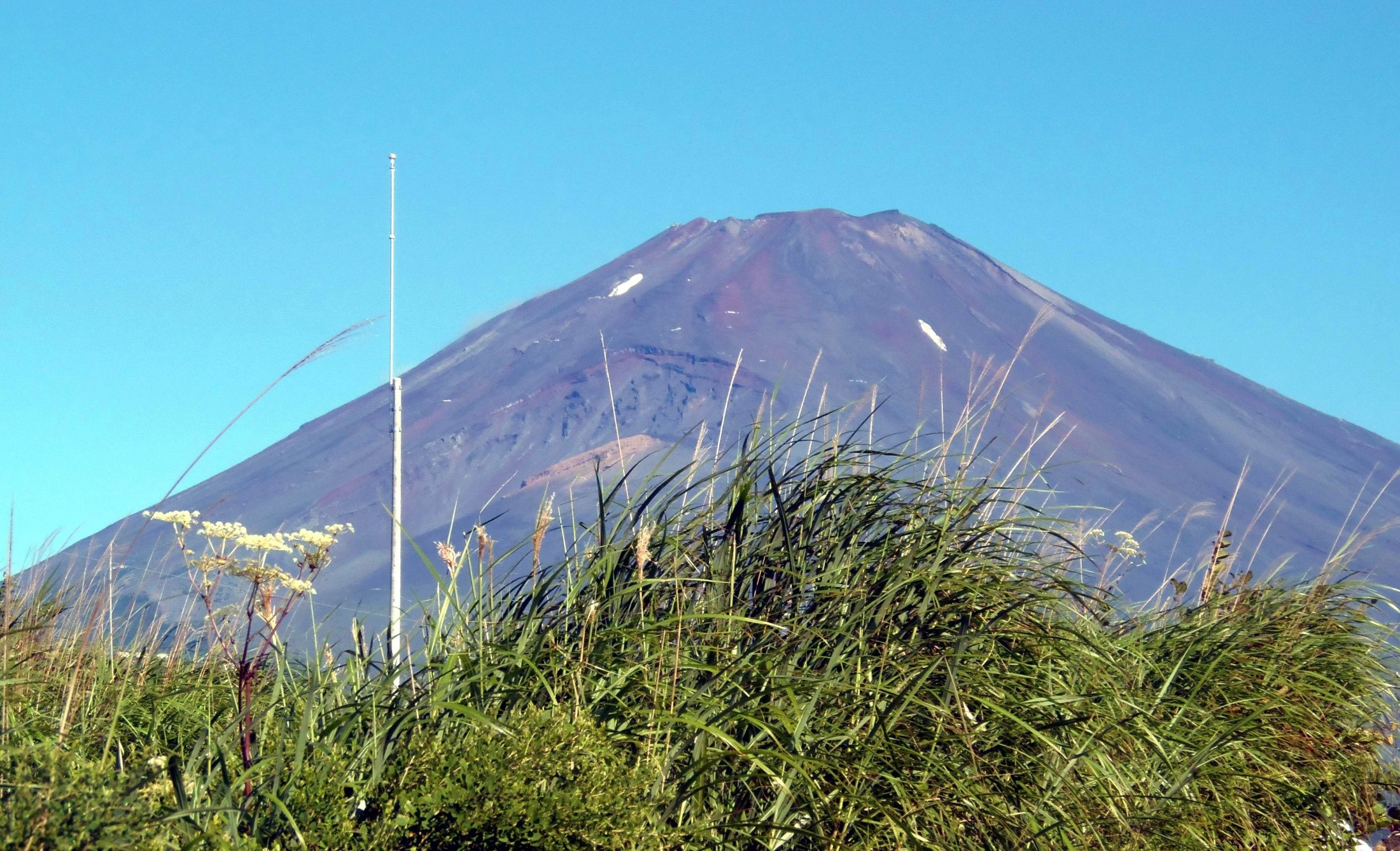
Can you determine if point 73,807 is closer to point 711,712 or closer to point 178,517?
point 711,712

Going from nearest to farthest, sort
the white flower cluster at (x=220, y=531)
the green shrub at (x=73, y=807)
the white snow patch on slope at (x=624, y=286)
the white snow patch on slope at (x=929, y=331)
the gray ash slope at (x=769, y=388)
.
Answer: the green shrub at (x=73, y=807) < the white flower cluster at (x=220, y=531) < the gray ash slope at (x=769, y=388) < the white snow patch on slope at (x=929, y=331) < the white snow patch on slope at (x=624, y=286)

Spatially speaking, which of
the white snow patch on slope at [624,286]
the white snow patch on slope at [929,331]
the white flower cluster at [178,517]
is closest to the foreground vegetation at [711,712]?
the white flower cluster at [178,517]

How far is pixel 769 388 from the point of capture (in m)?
117

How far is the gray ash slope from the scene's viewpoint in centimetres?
12019

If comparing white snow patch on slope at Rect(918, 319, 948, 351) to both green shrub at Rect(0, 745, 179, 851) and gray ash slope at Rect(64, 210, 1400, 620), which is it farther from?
green shrub at Rect(0, 745, 179, 851)

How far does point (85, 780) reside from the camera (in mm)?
2193

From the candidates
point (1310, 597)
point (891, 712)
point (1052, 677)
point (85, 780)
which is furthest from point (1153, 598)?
point (85, 780)

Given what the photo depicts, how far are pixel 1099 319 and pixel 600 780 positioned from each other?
144513 millimetres

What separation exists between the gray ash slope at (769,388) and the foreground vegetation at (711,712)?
4245 inches

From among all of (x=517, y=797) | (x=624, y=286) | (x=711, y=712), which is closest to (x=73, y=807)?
(x=517, y=797)

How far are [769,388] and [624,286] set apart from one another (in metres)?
26.6

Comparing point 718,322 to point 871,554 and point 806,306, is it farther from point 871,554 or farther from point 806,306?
point 871,554

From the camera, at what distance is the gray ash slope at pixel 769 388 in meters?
120

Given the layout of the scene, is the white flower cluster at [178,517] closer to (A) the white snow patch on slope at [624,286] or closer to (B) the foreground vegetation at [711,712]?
(B) the foreground vegetation at [711,712]
